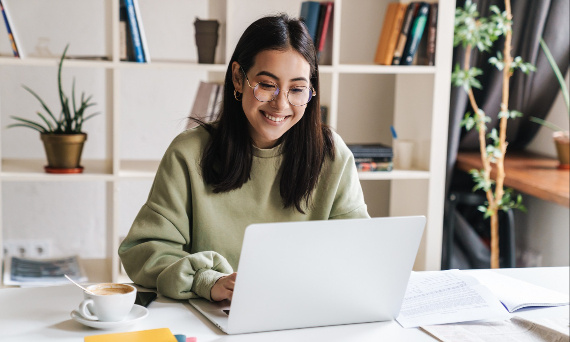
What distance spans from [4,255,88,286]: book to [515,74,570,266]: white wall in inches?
81.7

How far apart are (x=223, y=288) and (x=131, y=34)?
1442 mm

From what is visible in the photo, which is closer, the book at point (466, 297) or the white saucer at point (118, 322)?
the white saucer at point (118, 322)

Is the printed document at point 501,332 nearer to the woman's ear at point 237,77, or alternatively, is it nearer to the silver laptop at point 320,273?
the silver laptop at point 320,273

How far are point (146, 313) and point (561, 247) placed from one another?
97.1 inches

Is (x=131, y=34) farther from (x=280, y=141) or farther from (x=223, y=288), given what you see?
(x=223, y=288)

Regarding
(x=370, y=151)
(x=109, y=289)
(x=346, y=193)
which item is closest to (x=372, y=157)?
(x=370, y=151)

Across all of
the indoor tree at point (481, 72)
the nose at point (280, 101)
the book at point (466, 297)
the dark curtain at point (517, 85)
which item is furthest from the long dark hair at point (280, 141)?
the dark curtain at point (517, 85)

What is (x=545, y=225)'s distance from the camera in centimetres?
327

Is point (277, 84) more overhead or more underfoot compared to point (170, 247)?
more overhead

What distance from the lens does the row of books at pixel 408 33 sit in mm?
2643

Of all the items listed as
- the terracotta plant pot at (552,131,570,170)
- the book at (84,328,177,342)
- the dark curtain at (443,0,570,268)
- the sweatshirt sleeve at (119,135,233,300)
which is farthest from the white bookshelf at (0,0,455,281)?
the book at (84,328,177,342)

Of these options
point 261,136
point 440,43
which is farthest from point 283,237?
point 440,43

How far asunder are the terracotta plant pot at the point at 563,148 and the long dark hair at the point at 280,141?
1.61m

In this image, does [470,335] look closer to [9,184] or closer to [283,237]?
[283,237]
